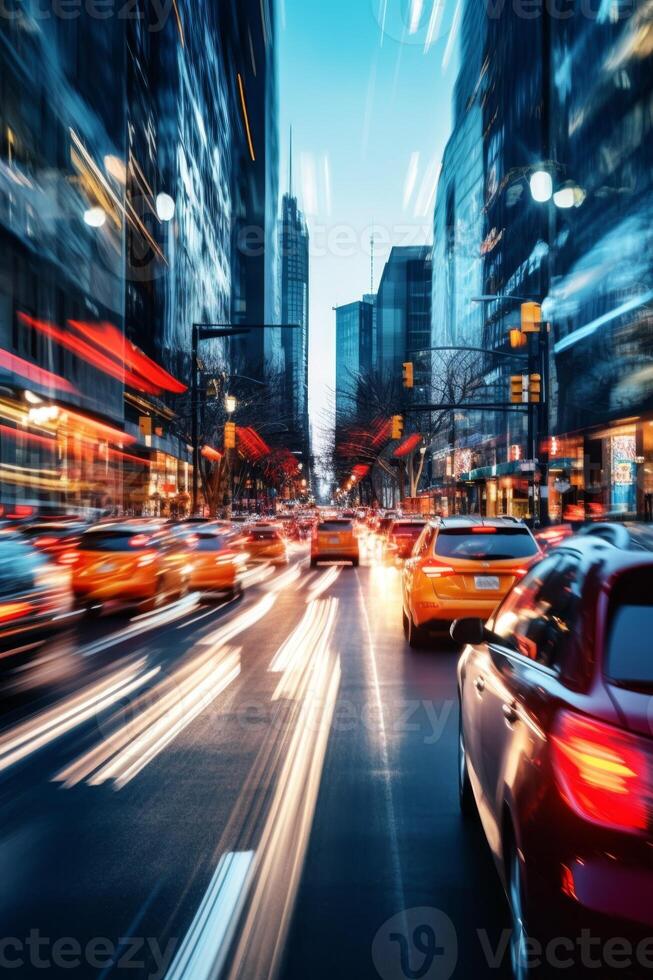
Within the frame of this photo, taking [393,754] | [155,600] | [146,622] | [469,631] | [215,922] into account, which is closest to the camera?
[215,922]

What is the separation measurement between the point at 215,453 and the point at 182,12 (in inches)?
1581

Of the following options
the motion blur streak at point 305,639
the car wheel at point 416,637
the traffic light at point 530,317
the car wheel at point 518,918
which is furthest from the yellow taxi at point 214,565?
the car wheel at point 518,918

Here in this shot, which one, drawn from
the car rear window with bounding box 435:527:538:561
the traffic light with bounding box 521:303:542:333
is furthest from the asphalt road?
the traffic light with bounding box 521:303:542:333

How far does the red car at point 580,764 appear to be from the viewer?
2389mm

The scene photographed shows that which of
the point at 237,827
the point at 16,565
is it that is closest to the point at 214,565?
the point at 16,565

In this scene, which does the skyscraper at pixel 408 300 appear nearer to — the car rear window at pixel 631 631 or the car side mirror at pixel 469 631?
the car side mirror at pixel 469 631

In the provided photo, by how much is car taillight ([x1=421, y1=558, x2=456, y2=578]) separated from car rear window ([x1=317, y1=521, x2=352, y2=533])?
20.3 meters

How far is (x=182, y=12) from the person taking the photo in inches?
2670

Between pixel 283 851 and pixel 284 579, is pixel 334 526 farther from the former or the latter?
pixel 283 851

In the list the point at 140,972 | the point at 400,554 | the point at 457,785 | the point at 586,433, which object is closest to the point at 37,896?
the point at 140,972

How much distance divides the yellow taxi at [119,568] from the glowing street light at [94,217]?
31.0m

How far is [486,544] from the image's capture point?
440 inches

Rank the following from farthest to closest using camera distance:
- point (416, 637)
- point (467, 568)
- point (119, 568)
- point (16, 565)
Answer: point (119, 568) → point (416, 637) → point (467, 568) → point (16, 565)

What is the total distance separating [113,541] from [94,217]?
32.7 meters
